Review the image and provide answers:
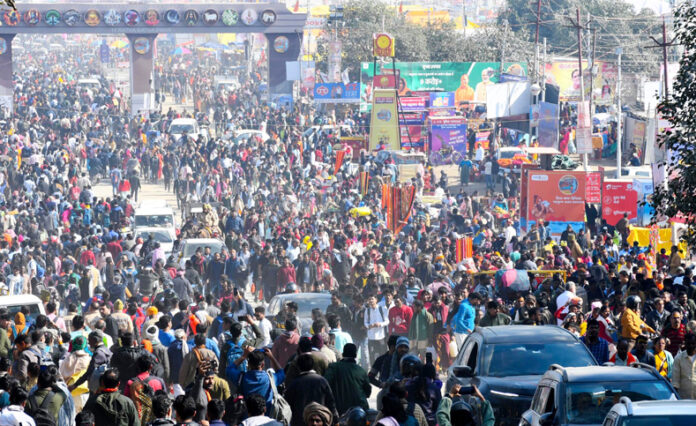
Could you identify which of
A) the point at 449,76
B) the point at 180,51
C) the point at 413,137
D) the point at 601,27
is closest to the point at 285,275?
the point at 413,137

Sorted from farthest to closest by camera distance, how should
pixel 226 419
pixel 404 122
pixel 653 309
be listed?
1. pixel 404 122
2. pixel 653 309
3. pixel 226 419

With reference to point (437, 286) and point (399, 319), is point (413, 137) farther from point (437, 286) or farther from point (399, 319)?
point (399, 319)

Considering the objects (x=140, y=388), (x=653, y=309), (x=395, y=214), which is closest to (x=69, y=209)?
(x=395, y=214)

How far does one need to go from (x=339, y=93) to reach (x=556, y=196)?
98.5ft

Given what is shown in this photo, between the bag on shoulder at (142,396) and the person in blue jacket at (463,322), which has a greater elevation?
the bag on shoulder at (142,396)

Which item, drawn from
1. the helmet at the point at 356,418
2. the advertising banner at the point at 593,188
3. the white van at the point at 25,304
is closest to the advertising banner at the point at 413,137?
the advertising banner at the point at 593,188

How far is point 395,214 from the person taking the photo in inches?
1141

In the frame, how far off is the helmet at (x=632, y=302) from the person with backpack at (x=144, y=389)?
6.54m

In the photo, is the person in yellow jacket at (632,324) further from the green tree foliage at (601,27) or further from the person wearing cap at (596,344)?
the green tree foliage at (601,27)

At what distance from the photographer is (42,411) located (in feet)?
31.8

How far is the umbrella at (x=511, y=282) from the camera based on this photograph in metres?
18.3

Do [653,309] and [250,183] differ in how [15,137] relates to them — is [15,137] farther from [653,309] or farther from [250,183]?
[653,309]

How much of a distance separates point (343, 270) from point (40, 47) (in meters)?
139

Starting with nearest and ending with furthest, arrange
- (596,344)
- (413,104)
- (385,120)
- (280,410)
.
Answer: (280,410), (596,344), (385,120), (413,104)
